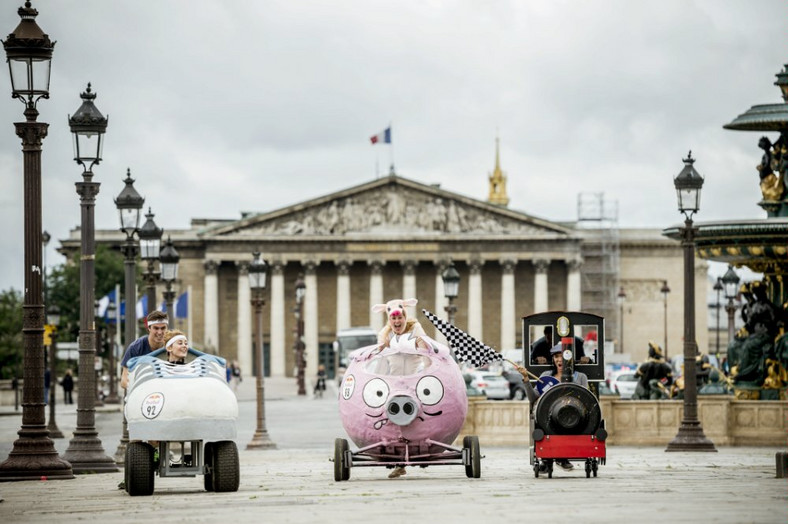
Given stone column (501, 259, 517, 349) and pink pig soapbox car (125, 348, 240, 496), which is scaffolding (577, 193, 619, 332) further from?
pink pig soapbox car (125, 348, 240, 496)

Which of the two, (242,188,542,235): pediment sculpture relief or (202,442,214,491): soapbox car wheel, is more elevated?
(242,188,542,235): pediment sculpture relief

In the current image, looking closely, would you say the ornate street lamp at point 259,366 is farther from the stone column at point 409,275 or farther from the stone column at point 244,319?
the stone column at point 409,275

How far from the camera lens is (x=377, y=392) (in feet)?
59.2

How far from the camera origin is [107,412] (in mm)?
60625

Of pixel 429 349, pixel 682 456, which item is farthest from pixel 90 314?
pixel 682 456

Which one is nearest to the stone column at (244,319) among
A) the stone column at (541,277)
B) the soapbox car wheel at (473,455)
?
the stone column at (541,277)

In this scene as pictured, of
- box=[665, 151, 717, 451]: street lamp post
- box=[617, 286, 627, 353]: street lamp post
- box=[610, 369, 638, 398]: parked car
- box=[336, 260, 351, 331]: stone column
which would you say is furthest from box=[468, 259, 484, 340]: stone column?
box=[665, 151, 717, 451]: street lamp post

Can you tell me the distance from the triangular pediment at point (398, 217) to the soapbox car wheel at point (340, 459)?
99270mm

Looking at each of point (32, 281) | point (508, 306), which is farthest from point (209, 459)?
point (508, 306)

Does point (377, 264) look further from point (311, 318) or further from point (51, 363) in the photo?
point (51, 363)

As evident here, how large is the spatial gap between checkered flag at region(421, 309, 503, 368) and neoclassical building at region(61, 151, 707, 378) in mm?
97230

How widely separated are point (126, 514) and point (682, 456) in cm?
1427

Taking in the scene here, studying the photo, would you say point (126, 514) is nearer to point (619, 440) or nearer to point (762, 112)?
point (619, 440)

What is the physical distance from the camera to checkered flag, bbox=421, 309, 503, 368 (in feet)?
62.2
